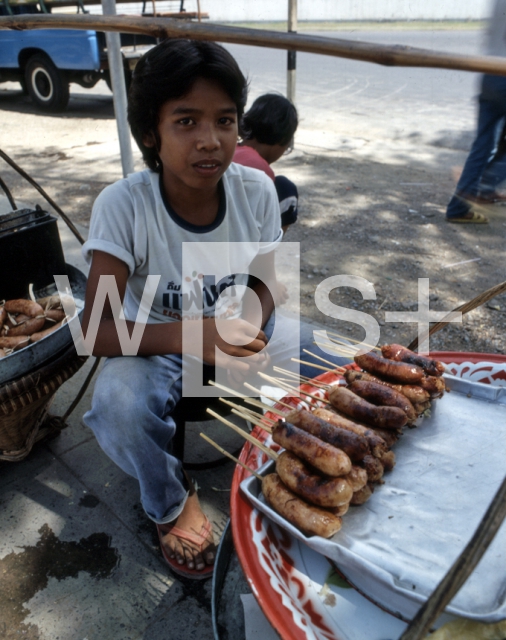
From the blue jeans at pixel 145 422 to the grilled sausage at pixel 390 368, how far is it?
76 cm

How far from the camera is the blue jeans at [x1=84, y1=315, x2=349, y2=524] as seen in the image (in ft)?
5.96

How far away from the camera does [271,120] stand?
11.7 feet

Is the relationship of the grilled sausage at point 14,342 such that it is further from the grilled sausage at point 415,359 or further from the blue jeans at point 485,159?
the blue jeans at point 485,159

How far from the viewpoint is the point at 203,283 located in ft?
7.30

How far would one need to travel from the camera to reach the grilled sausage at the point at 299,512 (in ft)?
4.39

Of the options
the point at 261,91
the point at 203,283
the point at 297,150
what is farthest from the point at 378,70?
the point at 203,283

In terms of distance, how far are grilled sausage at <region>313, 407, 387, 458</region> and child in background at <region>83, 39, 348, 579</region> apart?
1.51ft

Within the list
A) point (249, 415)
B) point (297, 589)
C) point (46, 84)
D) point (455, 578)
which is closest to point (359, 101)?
point (46, 84)

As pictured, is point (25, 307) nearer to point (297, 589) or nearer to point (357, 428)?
point (357, 428)

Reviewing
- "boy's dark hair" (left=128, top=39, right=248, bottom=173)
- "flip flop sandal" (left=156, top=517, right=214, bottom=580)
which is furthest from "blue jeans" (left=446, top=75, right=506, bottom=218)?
"flip flop sandal" (left=156, top=517, right=214, bottom=580)

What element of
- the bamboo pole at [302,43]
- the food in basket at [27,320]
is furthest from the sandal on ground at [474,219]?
Answer: the bamboo pole at [302,43]

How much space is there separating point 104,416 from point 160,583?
29.1 inches

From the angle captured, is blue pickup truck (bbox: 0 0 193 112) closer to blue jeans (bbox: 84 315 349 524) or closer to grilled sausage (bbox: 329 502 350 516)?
blue jeans (bbox: 84 315 349 524)

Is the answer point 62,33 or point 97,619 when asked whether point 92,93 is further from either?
point 97,619
